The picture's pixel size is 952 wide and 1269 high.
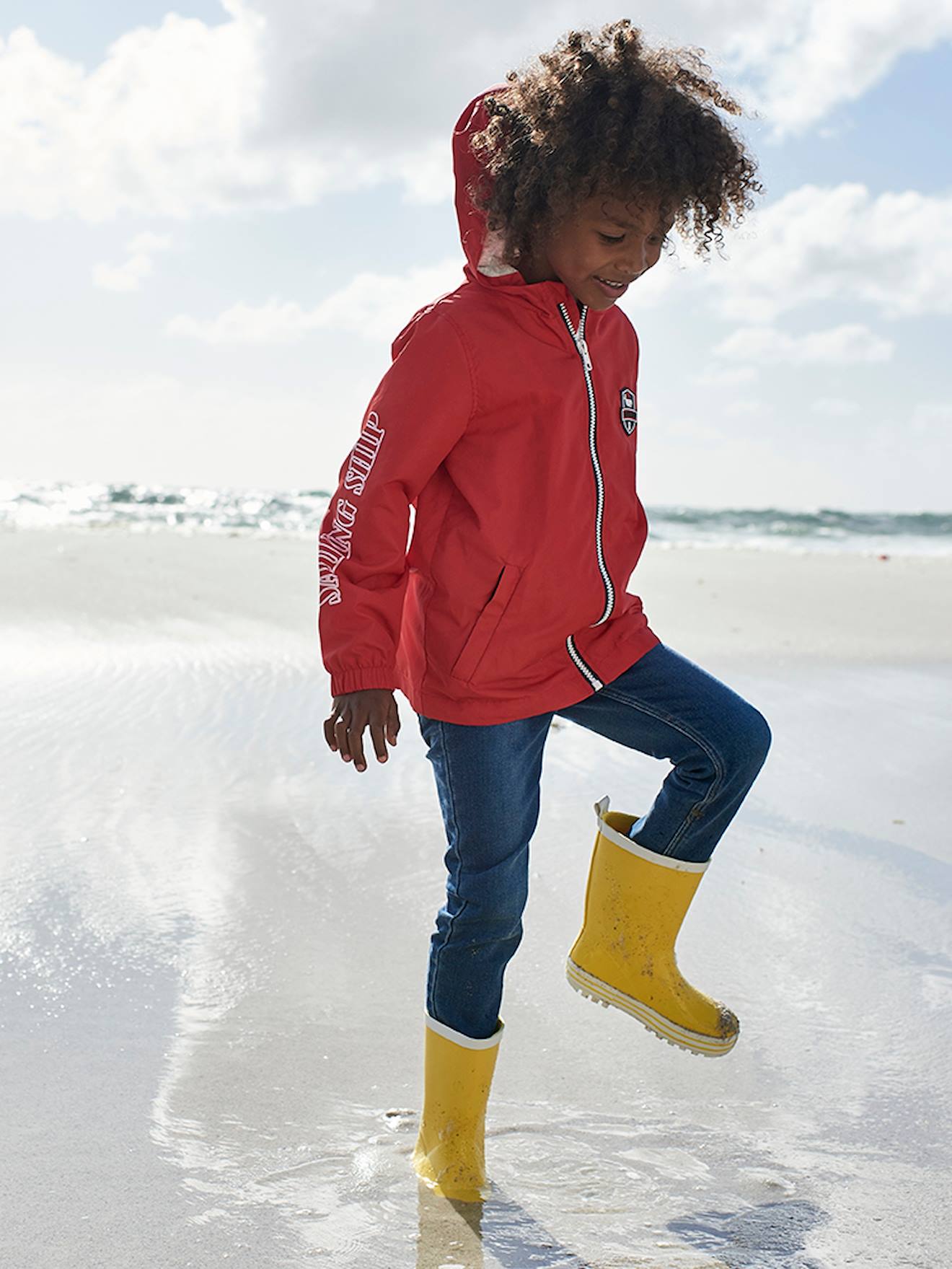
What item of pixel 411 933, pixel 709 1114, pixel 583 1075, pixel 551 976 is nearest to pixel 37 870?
pixel 411 933

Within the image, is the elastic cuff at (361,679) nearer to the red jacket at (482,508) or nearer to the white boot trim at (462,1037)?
the red jacket at (482,508)

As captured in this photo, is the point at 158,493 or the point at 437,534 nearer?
the point at 437,534

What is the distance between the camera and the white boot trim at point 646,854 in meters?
2.27

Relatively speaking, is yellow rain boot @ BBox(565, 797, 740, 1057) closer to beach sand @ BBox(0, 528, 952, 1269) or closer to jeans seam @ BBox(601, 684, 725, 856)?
jeans seam @ BBox(601, 684, 725, 856)

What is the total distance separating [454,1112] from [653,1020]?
0.38m

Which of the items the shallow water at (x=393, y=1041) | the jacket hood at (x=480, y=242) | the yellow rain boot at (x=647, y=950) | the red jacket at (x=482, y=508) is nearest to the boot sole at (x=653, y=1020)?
the yellow rain boot at (x=647, y=950)

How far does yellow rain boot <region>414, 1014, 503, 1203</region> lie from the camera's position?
2068 mm

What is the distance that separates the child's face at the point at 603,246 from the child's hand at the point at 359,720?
0.70 meters

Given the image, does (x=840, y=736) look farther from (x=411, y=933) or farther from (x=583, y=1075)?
(x=583, y=1075)

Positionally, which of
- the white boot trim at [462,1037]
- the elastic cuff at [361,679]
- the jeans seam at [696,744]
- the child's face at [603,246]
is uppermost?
the child's face at [603,246]

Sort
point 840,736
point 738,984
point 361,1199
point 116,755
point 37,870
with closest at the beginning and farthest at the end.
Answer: point 361,1199
point 738,984
point 37,870
point 116,755
point 840,736

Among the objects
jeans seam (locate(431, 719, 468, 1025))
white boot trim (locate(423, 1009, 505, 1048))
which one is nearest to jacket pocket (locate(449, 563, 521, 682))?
jeans seam (locate(431, 719, 468, 1025))

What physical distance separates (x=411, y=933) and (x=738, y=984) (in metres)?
0.71

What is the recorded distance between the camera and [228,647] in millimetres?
5848
